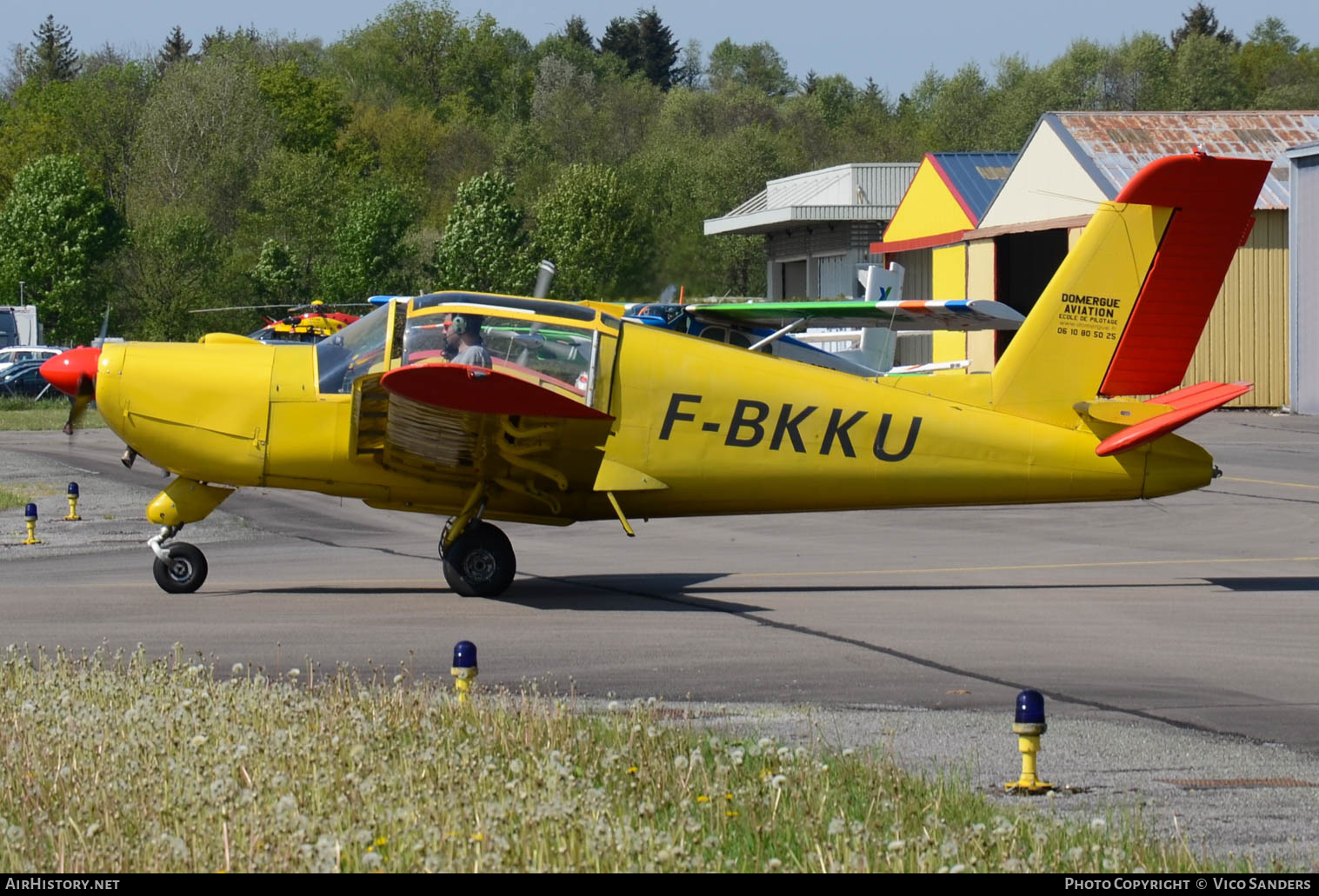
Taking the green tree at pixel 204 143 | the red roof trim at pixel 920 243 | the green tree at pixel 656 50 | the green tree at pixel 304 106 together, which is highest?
the green tree at pixel 656 50

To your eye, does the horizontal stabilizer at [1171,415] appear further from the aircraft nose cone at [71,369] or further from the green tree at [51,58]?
the green tree at [51,58]

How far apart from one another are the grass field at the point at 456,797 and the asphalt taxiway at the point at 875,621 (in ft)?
2.68

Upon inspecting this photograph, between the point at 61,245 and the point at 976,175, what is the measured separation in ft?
138

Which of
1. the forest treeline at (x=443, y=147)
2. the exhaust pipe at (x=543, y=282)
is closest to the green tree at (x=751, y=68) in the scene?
the forest treeline at (x=443, y=147)

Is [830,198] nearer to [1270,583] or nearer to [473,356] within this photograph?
[1270,583]

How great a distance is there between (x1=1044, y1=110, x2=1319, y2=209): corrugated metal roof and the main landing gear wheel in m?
28.9

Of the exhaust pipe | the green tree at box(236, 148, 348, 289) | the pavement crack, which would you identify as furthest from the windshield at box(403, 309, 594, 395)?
the green tree at box(236, 148, 348, 289)

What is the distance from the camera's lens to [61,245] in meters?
68.1

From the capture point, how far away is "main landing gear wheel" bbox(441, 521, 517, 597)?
1285 centimetres

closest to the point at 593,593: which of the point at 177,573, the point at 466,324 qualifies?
the point at 466,324

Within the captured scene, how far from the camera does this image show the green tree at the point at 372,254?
66.2 meters

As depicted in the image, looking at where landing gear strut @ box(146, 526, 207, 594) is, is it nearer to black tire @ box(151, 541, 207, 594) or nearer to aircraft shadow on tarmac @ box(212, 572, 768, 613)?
black tire @ box(151, 541, 207, 594)

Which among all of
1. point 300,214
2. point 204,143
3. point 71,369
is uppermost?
point 204,143

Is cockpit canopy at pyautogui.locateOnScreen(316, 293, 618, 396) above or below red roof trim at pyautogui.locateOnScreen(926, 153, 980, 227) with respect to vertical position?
below
